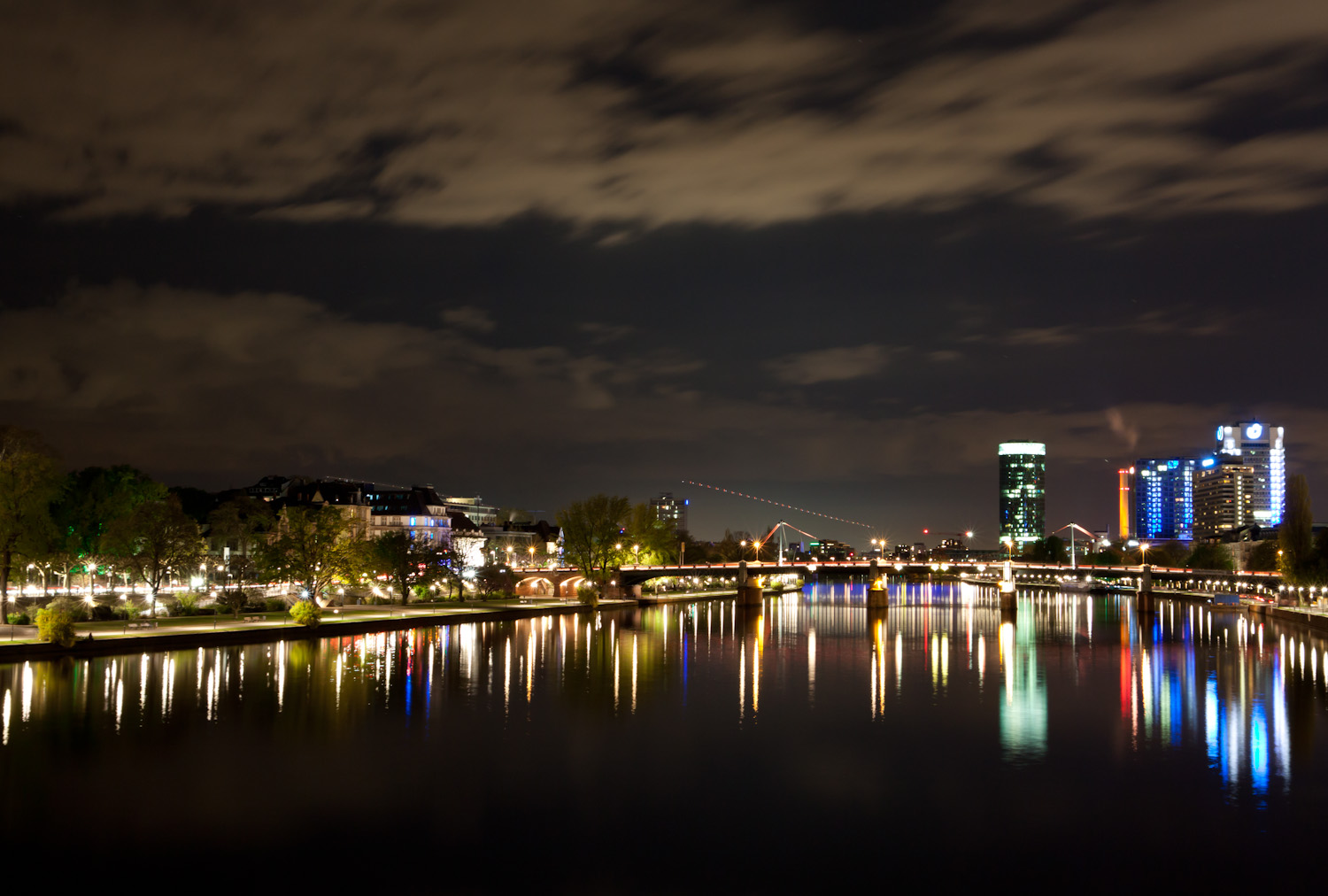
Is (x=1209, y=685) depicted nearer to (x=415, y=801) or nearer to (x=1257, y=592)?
(x=415, y=801)

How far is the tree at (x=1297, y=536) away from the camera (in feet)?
322

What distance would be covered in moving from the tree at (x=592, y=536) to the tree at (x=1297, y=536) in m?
65.0

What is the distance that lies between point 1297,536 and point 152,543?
310 feet

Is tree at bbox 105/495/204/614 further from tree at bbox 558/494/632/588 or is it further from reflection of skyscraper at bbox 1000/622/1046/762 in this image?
tree at bbox 558/494/632/588

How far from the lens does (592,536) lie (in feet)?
407

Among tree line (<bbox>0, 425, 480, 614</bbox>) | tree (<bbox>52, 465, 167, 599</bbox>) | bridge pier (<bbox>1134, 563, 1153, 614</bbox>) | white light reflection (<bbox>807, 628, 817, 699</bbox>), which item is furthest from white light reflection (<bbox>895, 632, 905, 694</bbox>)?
tree (<bbox>52, 465, 167, 599</bbox>)

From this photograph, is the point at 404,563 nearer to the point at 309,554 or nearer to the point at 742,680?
the point at 309,554

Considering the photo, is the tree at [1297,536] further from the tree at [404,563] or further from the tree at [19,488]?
the tree at [19,488]

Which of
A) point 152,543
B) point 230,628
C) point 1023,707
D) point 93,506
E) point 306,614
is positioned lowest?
point 1023,707

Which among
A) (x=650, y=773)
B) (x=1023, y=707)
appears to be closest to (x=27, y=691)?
(x=650, y=773)

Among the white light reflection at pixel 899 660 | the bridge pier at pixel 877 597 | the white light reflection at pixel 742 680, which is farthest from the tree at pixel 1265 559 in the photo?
the white light reflection at pixel 742 680

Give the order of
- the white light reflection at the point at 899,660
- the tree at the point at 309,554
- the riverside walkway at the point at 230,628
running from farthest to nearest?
the tree at the point at 309,554
the white light reflection at the point at 899,660
the riverside walkway at the point at 230,628

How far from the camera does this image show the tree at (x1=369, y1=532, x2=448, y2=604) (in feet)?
281

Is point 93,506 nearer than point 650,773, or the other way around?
point 650,773
